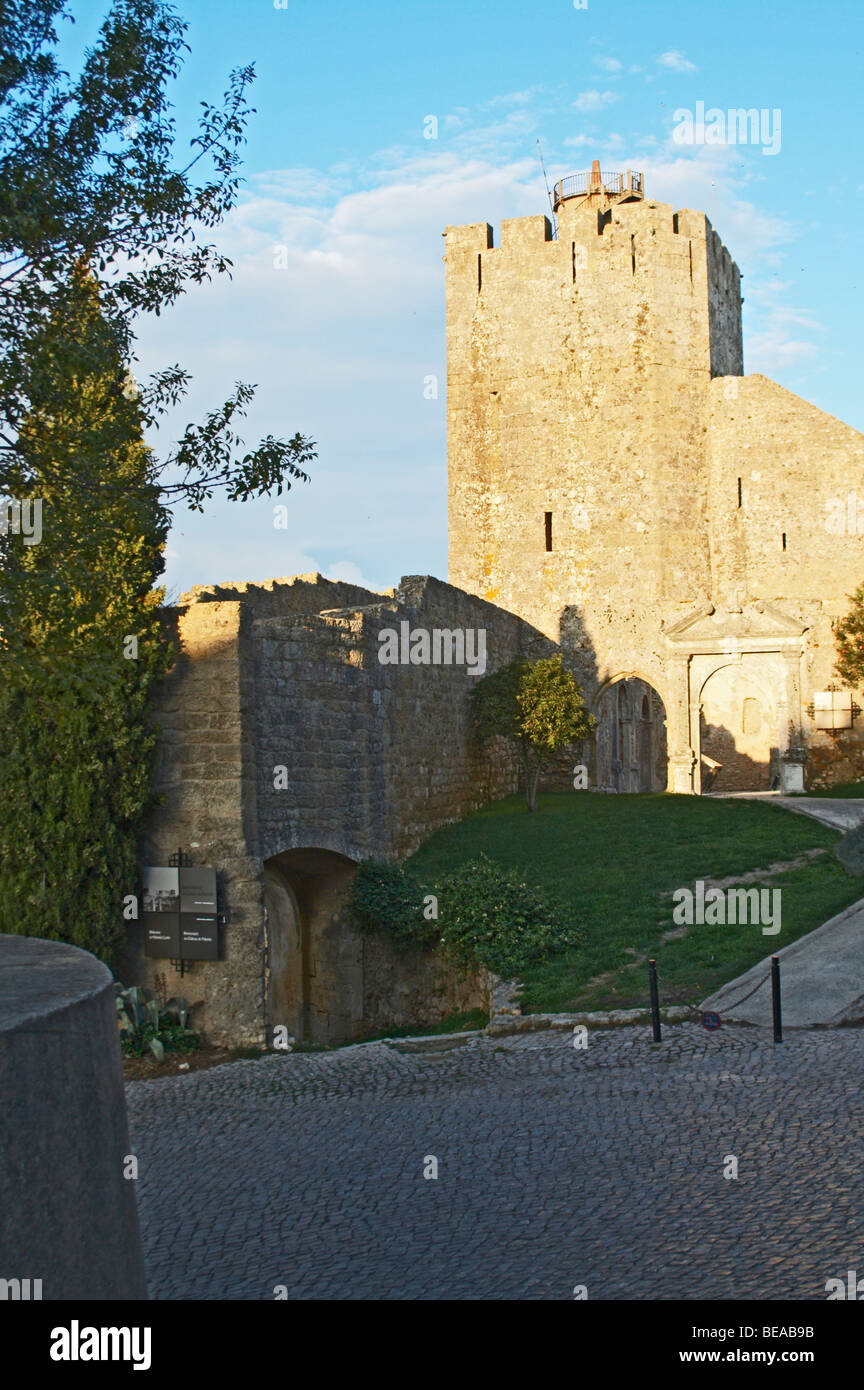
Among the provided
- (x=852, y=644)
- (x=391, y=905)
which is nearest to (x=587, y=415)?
(x=852, y=644)

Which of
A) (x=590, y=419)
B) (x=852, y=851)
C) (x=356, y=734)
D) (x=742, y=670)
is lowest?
(x=852, y=851)

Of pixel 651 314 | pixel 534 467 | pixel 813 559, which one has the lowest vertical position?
pixel 813 559

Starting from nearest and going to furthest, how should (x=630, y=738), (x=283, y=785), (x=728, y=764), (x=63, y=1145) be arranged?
1. (x=63, y=1145)
2. (x=283, y=785)
3. (x=630, y=738)
4. (x=728, y=764)

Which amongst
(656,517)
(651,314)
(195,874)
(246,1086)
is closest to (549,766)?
(656,517)

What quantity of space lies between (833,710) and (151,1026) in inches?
743

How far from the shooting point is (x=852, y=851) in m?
14.8

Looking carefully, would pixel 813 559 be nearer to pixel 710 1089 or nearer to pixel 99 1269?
pixel 710 1089

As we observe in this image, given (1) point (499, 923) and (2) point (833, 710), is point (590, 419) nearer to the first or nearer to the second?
(2) point (833, 710)

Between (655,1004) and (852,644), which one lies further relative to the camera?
(852,644)

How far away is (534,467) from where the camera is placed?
29875 mm

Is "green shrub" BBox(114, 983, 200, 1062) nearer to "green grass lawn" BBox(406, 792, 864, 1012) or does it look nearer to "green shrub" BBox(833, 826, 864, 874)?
"green grass lawn" BBox(406, 792, 864, 1012)
